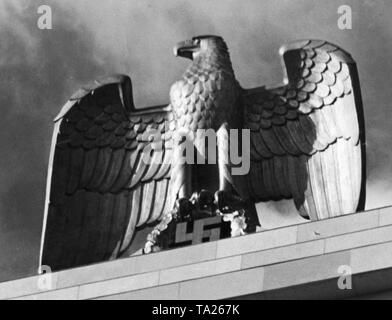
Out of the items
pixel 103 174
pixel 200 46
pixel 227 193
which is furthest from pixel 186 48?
pixel 227 193

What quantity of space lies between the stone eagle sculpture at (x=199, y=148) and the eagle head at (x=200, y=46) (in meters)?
0.02

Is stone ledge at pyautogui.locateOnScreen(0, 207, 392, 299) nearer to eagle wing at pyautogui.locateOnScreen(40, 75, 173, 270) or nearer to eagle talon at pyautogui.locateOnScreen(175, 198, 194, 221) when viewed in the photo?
eagle talon at pyautogui.locateOnScreen(175, 198, 194, 221)

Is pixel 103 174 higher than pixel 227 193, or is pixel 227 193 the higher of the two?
pixel 103 174

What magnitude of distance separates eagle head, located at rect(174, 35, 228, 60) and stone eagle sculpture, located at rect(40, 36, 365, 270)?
23 mm

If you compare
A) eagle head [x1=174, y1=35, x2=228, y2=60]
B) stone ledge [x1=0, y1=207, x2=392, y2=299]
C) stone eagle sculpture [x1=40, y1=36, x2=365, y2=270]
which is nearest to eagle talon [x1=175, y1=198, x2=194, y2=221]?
stone eagle sculpture [x1=40, y1=36, x2=365, y2=270]

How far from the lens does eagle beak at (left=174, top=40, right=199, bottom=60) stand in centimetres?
3136

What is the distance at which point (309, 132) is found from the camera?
3034cm

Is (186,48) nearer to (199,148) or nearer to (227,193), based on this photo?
(199,148)

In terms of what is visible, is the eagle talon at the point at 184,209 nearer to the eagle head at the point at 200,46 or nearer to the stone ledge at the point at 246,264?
the eagle head at the point at 200,46

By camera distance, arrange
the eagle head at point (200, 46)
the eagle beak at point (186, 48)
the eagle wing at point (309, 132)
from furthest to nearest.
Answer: the eagle beak at point (186, 48) → the eagle head at point (200, 46) → the eagle wing at point (309, 132)

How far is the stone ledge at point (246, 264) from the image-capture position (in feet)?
81.0

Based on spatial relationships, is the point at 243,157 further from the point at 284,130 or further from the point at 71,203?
the point at 71,203

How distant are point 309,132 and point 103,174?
3.31 m

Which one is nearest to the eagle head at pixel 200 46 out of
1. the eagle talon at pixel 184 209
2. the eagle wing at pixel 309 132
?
the eagle wing at pixel 309 132
